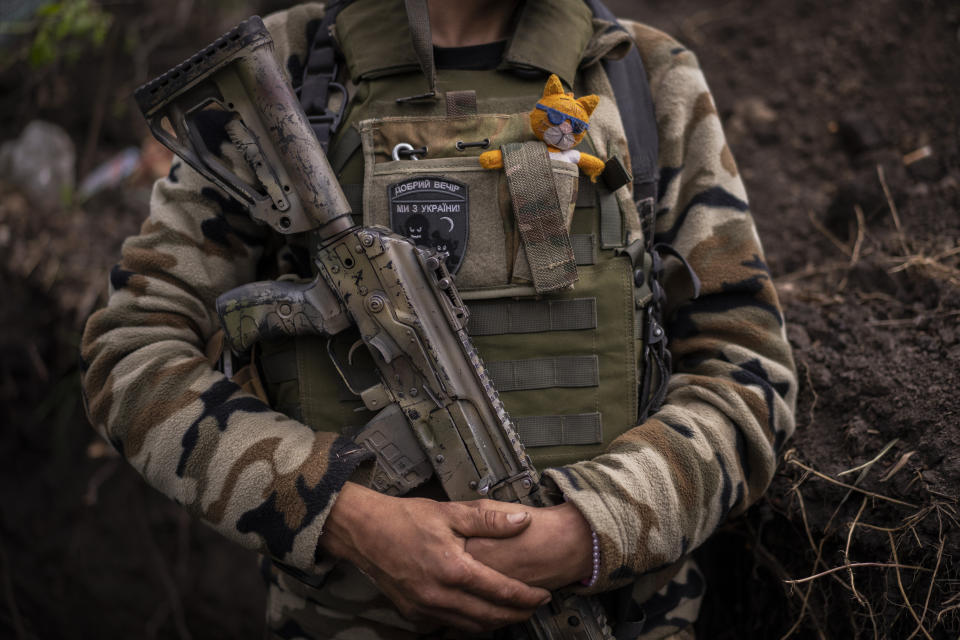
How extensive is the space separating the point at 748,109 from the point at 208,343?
2.18 metres

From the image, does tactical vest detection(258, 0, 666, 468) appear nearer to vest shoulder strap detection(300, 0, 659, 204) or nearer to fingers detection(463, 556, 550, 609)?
vest shoulder strap detection(300, 0, 659, 204)

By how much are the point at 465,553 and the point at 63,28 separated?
2.57 metres

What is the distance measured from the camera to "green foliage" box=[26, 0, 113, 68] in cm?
266

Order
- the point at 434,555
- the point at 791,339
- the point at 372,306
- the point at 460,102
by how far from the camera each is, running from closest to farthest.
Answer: the point at 434,555 < the point at 372,306 < the point at 460,102 < the point at 791,339

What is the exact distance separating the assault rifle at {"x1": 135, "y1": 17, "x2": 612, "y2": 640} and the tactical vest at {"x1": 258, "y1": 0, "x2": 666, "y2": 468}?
0.27ft

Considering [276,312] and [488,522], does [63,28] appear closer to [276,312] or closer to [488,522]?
[276,312]

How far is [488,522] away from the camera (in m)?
1.30

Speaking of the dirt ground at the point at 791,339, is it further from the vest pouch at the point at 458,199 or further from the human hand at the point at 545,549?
the vest pouch at the point at 458,199

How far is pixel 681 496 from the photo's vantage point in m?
1.39

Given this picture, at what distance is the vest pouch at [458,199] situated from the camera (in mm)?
1434

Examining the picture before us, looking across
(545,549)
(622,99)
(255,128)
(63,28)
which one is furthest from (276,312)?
(63,28)

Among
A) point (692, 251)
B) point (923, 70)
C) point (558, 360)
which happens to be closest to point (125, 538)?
point (558, 360)

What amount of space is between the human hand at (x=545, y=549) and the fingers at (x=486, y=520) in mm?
13

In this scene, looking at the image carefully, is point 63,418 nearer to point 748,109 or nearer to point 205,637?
point 205,637
